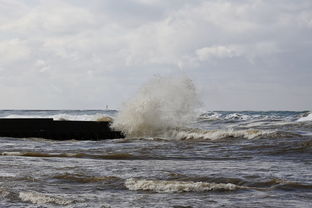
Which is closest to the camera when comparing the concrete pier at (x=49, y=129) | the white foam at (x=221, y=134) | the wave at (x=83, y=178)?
the wave at (x=83, y=178)

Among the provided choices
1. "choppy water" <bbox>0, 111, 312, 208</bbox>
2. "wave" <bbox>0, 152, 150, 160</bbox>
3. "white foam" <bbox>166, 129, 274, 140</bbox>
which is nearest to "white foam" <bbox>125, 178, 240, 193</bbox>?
"choppy water" <bbox>0, 111, 312, 208</bbox>

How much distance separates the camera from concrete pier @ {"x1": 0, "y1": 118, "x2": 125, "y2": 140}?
19656 millimetres

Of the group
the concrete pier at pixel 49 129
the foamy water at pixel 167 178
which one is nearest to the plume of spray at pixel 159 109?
the concrete pier at pixel 49 129

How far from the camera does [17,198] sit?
6137 mm

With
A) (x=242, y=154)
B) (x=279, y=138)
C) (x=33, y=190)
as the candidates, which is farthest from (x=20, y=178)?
(x=279, y=138)

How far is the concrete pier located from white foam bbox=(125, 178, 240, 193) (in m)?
12.9

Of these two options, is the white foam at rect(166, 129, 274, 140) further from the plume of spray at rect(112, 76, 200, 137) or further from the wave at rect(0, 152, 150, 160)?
the wave at rect(0, 152, 150, 160)

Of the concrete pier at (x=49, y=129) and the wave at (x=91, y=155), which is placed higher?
the concrete pier at (x=49, y=129)

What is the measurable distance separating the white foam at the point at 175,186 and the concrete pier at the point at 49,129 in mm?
12924

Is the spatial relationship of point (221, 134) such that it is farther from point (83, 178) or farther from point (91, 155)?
point (83, 178)

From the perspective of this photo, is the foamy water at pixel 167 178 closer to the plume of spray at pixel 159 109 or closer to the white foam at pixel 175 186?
the white foam at pixel 175 186

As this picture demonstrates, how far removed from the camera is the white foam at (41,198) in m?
5.86

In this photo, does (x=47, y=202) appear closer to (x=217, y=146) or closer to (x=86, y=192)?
(x=86, y=192)

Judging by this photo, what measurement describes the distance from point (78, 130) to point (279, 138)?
7.83 metres
